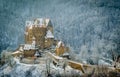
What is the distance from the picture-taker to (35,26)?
8.05 metres

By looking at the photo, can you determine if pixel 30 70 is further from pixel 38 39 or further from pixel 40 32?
pixel 40 32

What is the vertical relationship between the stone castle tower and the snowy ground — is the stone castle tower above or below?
above

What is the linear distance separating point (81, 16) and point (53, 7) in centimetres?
72

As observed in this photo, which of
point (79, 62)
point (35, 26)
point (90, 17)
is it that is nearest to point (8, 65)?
point (35, 26)

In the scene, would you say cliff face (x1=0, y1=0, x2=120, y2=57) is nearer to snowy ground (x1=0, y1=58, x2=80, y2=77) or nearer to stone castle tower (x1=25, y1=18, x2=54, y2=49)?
stone castle tower (x1=25, y1=18, x2=54, y2=49)

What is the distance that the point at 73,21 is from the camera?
8008 millimetres

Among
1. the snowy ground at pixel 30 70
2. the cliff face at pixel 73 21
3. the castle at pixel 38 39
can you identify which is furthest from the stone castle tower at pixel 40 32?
the snowy ground at pixel 30 70

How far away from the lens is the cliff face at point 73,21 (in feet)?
25.8

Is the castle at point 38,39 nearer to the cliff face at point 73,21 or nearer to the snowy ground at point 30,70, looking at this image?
the cliff face at point 73,21

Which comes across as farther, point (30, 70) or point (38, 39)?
point (38, 39)

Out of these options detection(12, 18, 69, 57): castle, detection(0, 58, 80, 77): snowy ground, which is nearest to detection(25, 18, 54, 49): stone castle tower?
detection(12, 18, 69, 57): castle

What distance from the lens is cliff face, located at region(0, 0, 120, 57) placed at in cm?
787

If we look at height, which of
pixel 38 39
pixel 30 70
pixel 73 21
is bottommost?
pixel 30 70

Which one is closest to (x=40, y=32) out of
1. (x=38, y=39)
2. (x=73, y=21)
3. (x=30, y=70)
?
(x=38, y=39)
